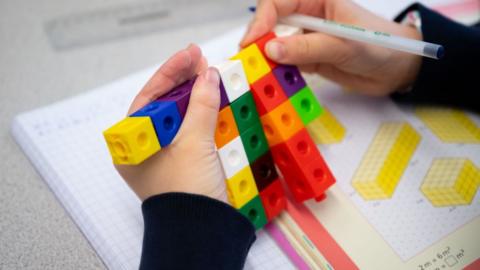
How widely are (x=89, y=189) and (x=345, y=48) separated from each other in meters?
0.36

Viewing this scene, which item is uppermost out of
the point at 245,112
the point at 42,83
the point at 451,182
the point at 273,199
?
the point at 42,83

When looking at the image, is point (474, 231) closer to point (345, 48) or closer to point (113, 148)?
point (345, 48)

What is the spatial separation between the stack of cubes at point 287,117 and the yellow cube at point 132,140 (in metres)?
0.14

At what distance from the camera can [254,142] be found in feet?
1.69

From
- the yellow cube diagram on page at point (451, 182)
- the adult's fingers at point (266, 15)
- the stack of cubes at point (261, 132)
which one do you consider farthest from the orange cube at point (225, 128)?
the yellow cube diagram on page at point (451, 182)

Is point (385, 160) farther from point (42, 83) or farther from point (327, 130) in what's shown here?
point (42, 83)

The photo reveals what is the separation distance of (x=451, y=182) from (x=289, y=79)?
24 centimetres

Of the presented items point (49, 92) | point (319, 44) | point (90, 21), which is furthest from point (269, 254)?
point (90, 21)

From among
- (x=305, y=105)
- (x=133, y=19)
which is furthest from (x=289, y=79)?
(x=133, y=19)

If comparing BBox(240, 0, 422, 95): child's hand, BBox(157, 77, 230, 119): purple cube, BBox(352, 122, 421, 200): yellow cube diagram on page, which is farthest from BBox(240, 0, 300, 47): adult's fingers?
BBox(352, 122, 421, 200): yellow cube diagram on page

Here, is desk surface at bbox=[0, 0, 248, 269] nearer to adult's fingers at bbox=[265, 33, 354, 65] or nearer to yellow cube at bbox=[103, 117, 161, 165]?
yellow cube at bbox=[103, 117, 161, 165]

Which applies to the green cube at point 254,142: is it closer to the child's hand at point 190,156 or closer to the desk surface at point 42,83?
the child's hand at point 190,156

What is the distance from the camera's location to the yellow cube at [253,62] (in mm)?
506

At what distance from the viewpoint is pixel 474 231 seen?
0.52 metres
